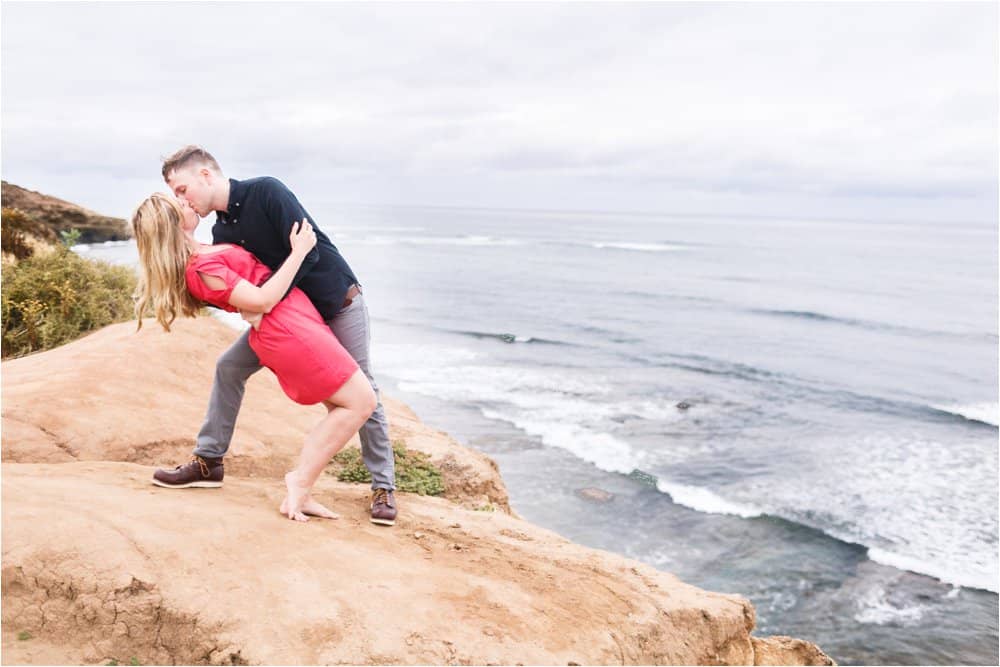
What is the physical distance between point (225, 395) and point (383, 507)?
1.28 meters

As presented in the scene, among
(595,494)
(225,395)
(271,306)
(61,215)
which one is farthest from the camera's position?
(61,215)

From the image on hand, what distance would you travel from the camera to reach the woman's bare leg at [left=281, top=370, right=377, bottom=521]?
14.9ft

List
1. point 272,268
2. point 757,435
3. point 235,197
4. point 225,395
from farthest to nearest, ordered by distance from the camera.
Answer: point 757,435
point 225,395
point 272,268
point 235,197

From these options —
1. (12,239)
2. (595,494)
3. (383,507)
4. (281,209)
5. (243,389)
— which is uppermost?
(281,209)

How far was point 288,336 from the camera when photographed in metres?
4.37

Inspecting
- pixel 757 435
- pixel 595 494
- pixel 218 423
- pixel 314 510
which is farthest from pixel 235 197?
pixel 757 435

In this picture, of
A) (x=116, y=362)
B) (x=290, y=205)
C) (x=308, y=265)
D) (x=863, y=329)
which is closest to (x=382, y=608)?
(x=308, y=265)

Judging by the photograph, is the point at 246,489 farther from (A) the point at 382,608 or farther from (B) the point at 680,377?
(B) the point at 680,377

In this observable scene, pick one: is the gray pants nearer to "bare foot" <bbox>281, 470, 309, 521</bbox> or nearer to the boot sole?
the boot sole

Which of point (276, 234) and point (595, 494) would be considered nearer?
point (276, 234)

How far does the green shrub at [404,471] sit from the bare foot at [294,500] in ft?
4.78

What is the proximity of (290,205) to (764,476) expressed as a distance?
45.1ft

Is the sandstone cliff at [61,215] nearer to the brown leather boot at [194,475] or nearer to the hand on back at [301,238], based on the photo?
the brown leather boot at [194,475]

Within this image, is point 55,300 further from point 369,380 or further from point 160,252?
point 369,380
